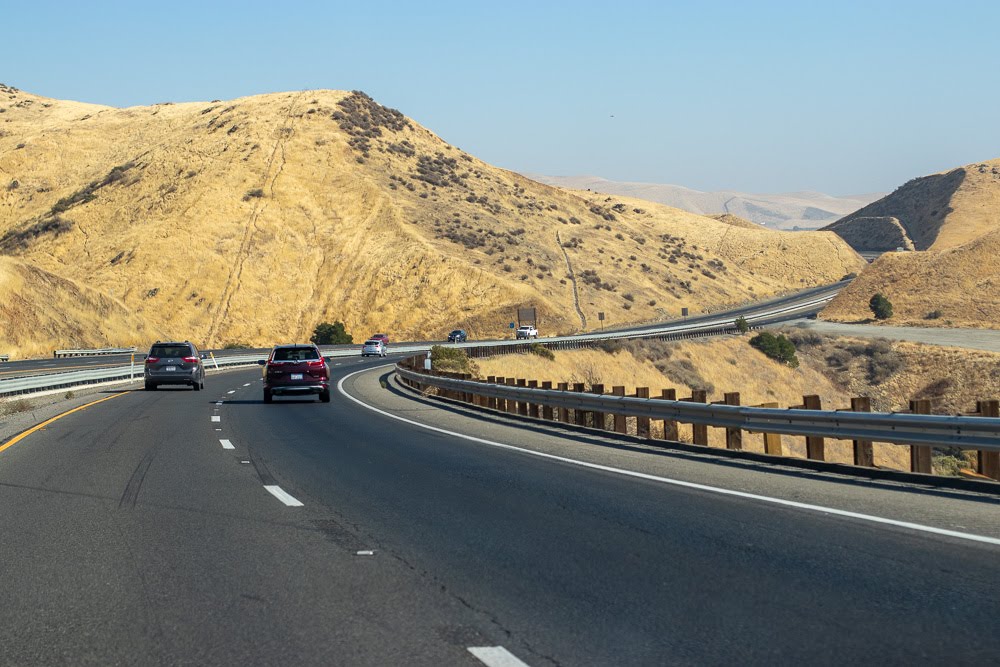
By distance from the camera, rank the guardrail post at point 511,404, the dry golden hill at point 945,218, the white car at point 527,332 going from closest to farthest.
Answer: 1. the guardrail post at point 511,404
2. the white car at point 527,332
3. the dry golden hill at point 945,218

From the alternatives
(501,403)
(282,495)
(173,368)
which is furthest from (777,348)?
(282,495)

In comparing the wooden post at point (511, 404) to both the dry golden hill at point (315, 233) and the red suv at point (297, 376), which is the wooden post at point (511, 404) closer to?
the red suv at point (297, 376)

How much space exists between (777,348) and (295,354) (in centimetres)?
4811

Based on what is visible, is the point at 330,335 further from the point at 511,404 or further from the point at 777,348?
the point at 511,404

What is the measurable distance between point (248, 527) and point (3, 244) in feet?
384

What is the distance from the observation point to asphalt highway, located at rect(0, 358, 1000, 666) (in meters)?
5.54

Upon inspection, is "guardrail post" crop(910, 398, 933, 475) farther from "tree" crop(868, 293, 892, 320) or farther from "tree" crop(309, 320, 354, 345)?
"tree" crop(868, 293, 892, 320)

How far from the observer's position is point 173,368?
36375mm

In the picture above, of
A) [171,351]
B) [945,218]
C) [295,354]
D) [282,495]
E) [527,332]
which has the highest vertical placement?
[945,218]

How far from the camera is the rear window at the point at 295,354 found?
29.5 meters

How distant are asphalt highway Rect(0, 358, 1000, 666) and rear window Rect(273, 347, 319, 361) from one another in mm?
14894

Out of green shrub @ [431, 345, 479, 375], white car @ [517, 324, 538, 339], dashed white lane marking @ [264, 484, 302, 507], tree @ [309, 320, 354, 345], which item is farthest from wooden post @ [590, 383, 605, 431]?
tree @ [309, 320, 354, 345]

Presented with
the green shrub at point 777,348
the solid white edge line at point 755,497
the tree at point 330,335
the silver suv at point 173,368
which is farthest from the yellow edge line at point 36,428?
the tree at point 330,335

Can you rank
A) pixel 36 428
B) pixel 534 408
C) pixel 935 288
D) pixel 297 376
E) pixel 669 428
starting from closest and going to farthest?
pixel 669 428
pixel 36 428
pixel 534 408
pixel 297 376
pixel 935 288
